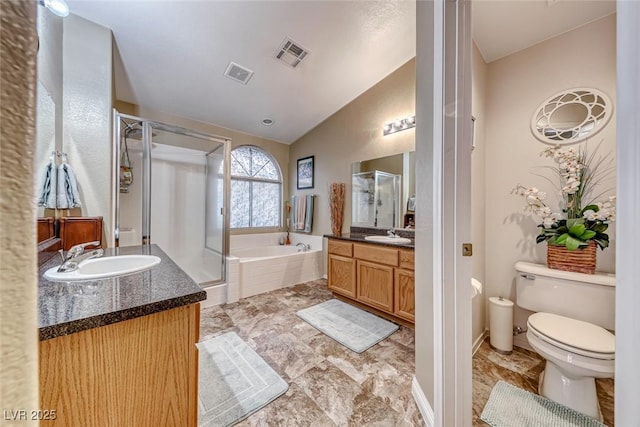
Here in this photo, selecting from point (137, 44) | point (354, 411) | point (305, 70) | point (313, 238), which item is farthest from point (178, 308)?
point (313, 238)

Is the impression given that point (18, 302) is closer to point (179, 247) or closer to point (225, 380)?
point (225, 380)

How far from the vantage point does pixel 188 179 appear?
129 inches

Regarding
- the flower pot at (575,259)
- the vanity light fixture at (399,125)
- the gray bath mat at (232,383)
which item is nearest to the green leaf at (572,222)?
the flower pot at (575,259)

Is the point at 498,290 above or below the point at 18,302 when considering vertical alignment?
below

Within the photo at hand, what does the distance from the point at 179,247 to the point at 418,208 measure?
308 cm

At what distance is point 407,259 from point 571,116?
1.58m

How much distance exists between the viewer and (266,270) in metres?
3.13

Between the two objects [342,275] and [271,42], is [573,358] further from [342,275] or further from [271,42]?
[271,42]

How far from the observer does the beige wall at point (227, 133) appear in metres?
3.07

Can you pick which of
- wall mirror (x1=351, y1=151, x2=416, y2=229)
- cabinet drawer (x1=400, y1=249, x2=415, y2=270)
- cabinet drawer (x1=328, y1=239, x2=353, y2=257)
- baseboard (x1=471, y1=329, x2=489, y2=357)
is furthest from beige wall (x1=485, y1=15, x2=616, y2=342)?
cabinet drawer (x1=328, y1=239, x2=353, y2=257)

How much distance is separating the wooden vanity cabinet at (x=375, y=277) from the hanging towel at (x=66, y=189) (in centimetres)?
231

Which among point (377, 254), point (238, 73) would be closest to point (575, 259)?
point (377, 254)

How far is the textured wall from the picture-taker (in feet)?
0.55

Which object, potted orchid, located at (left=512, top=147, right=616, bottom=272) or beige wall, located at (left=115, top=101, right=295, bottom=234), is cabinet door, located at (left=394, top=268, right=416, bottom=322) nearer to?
potted orchid, located at (left=512, top=147, right=616, bottom=272)
